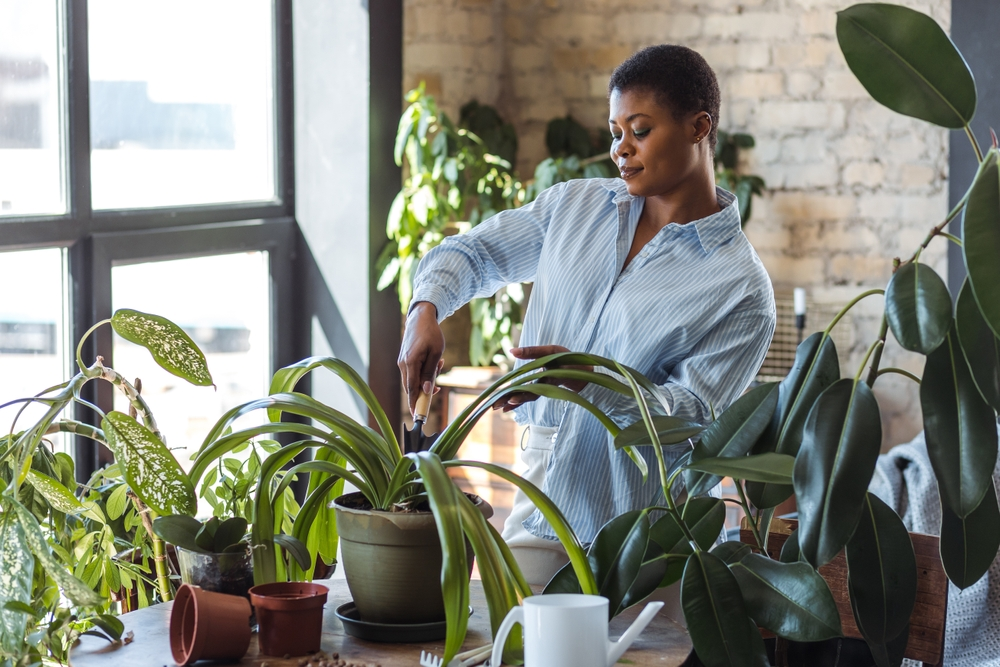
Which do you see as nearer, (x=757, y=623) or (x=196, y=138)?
(x=757, y=623)

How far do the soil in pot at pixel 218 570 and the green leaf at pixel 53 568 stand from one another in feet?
0.41

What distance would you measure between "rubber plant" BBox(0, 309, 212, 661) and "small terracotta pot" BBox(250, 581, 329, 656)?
16cm

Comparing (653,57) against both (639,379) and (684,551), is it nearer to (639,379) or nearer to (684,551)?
(639,379)

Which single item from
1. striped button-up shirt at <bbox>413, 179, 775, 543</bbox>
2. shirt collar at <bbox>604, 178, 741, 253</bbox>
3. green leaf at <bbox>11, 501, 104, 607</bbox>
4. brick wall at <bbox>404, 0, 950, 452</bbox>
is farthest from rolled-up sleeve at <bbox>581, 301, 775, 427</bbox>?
brick wall at <bbox>404, 0, 950, 452</bbox>

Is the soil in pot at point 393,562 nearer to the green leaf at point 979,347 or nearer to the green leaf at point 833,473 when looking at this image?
the green leaf at point 833,473

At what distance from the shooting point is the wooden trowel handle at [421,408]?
145cm

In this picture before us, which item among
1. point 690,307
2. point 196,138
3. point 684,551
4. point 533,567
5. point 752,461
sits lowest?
point 533,567

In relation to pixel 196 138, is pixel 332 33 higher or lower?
higher

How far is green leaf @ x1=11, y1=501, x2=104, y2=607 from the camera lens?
118cm

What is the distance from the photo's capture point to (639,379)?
54.6 inches

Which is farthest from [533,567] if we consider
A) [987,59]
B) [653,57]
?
[987,59]

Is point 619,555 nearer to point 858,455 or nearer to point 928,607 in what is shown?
point 858,455

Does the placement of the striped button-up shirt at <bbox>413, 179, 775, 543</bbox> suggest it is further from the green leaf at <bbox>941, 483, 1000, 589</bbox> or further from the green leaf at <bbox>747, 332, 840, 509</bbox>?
the green leaf at <bbox>941, 483, 1000, 589</bbox>

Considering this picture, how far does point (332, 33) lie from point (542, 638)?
265cm
